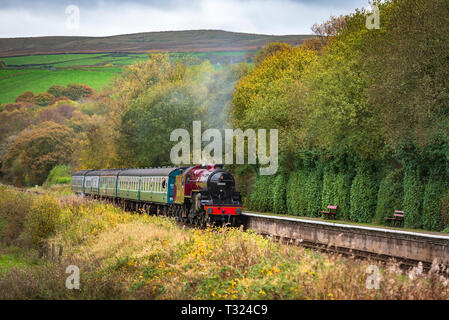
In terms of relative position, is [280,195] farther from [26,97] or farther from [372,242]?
[26,97]

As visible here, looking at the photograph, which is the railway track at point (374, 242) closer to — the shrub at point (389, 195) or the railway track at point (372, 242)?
the railway track at point (372, 242)

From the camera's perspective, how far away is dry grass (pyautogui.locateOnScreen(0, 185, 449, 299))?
9.52 metres

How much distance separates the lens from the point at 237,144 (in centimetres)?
3919

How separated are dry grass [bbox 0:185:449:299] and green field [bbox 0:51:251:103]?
3014 inches

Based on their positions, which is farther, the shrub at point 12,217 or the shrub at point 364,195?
the shrub at point 364,195

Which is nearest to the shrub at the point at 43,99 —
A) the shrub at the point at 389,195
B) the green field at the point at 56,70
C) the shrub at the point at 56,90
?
the shrub at the point at 56,90

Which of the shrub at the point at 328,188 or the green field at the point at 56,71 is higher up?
the green field at the point at 56,71

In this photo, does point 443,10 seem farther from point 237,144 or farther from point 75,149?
point 75,149

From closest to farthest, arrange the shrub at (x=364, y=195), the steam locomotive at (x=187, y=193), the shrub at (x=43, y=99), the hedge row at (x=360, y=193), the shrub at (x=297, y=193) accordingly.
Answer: the hedge row at (x=360, y=193), the steam locomotive at (x=187, y=193), the shrub at (x=364, y=195), the shrub at (x=297, y=193), the shrub at (x=43, y=99)

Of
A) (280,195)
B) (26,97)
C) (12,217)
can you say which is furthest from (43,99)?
(12,217)

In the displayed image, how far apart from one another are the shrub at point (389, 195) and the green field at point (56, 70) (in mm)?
69267

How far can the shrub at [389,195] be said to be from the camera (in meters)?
26.3

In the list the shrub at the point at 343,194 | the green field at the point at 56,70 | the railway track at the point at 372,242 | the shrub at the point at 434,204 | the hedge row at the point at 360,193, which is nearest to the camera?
the railway track at the point at 372,242

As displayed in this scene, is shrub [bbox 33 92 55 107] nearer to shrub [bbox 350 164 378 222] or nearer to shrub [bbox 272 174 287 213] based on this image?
shrub [bbox 272 174 287 213]
